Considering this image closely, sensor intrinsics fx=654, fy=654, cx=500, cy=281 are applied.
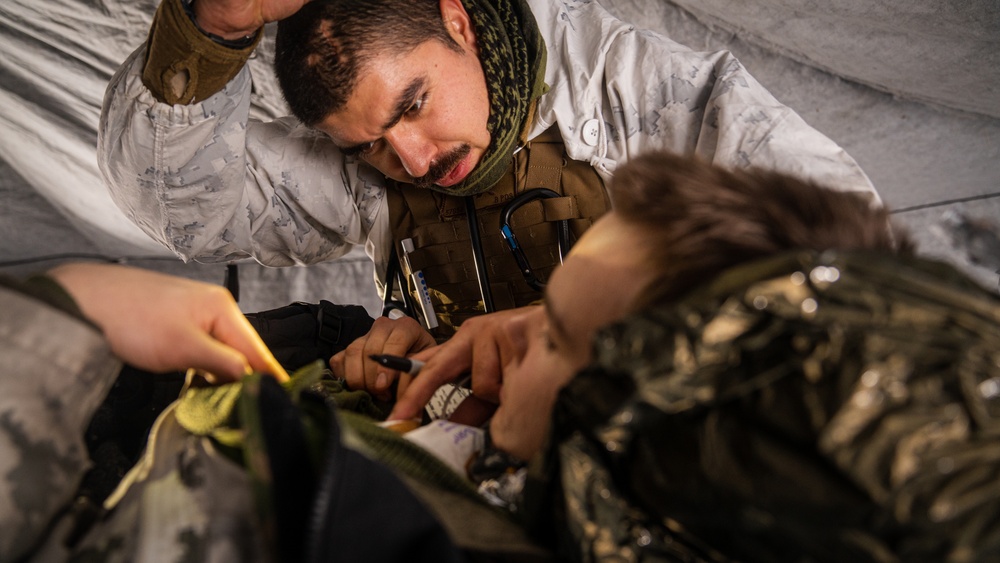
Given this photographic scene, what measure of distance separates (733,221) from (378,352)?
62cm

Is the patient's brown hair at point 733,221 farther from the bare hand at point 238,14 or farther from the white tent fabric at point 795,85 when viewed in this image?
the white tent fabric at point 795,85

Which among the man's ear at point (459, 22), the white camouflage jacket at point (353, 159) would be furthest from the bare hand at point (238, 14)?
the man's ear at point (459, 22)

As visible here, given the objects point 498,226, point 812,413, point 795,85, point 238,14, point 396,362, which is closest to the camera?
point 812,413

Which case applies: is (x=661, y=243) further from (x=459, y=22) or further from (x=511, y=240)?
(x=459, y=22)

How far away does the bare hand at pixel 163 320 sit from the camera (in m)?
0.60

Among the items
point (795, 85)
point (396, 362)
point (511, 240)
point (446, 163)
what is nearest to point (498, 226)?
point (511, 240)

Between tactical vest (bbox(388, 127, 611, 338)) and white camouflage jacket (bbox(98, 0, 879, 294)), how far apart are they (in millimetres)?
59

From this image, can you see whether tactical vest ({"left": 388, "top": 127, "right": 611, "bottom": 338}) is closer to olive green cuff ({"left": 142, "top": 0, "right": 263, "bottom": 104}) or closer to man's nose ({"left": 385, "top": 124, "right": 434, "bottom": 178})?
man's nose ({"left": 385, "top": 124, "right": 434, "bottom": 178})

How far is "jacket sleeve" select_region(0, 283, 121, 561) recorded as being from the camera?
1.59ft

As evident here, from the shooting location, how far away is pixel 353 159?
1.42m

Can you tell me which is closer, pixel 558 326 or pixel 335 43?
pixel 558 326

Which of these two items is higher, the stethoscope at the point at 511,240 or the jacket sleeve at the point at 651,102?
the jacket sleeve at the point at 651,102

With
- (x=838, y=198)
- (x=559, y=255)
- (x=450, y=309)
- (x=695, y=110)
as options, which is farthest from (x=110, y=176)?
(x=838, y=198)

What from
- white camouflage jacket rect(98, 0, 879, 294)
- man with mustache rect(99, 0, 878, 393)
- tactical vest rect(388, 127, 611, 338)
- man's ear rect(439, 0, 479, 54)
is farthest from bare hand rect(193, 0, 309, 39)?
tactical vest rect(388, 127, 611, 338)
